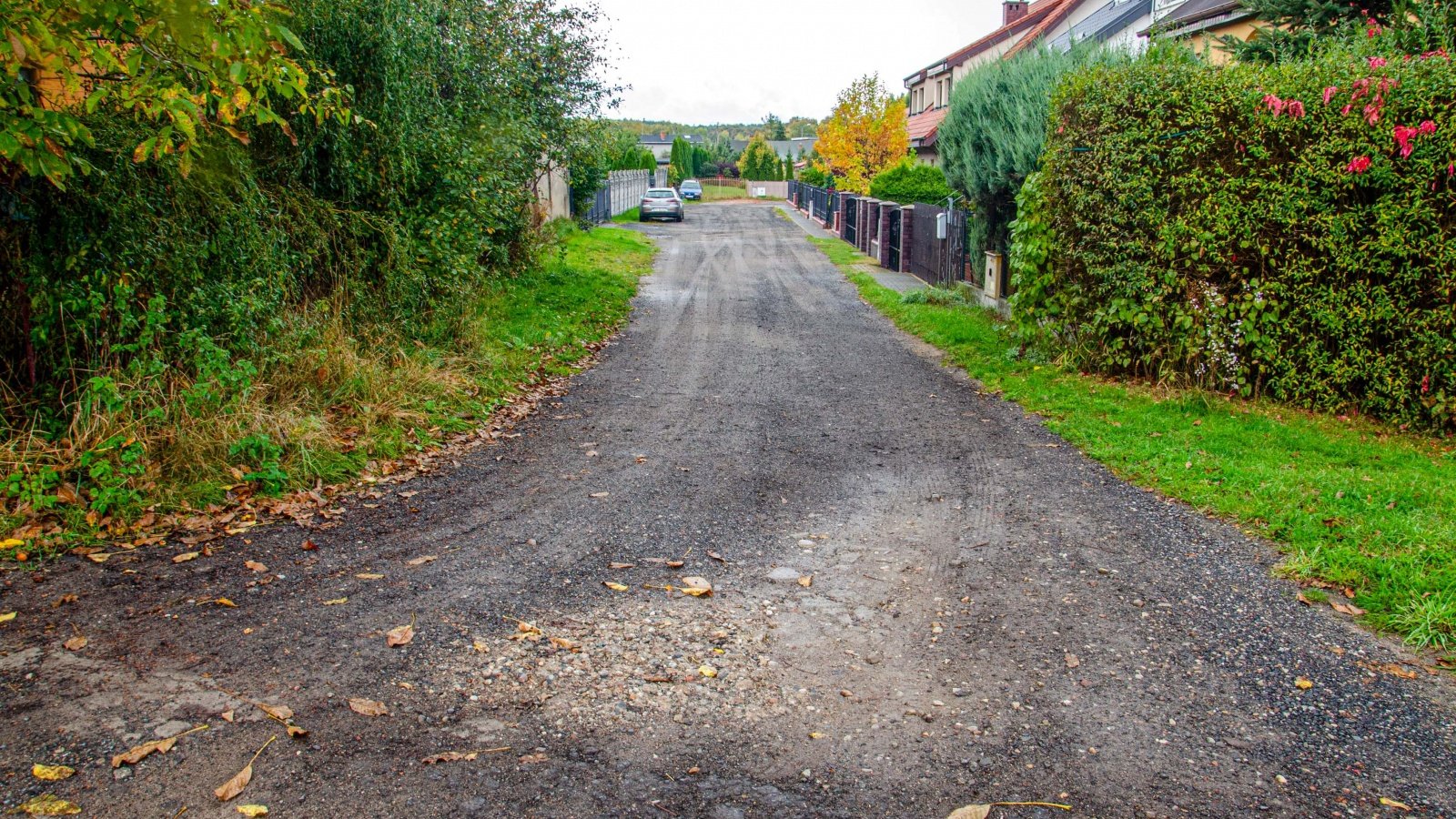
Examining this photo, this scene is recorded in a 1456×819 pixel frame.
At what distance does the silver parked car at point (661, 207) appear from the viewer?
41.0 meters

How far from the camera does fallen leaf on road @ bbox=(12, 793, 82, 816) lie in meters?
3.12

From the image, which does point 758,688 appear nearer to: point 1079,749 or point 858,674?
point 858,674

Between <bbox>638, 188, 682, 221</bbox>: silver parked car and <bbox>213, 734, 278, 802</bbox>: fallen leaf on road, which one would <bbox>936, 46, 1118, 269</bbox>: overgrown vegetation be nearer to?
<bbox>213, 734, 278, 802</bbox>: fallen leaf on road

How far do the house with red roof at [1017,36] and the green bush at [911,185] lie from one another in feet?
3.60

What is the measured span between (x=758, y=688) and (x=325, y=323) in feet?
19.0

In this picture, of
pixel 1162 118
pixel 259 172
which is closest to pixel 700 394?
pixel 259 172

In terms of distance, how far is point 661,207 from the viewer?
4106 cm

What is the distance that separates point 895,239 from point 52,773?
2083 cm

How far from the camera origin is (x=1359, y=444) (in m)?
7.67

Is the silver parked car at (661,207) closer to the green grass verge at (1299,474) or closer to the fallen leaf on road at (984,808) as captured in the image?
the green grass verge at (1299,474)

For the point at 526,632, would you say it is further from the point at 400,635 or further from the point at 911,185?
the point at 911,185

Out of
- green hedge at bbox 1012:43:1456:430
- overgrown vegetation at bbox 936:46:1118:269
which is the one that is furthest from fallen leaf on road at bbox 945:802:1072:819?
overgrown vegetation at bbox 936:46:1118:269

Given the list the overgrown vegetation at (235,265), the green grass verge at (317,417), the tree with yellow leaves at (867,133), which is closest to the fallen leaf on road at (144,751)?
the green grass verge at (317,417)

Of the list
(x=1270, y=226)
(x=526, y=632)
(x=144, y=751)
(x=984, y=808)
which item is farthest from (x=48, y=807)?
(x=1270, y=226)
